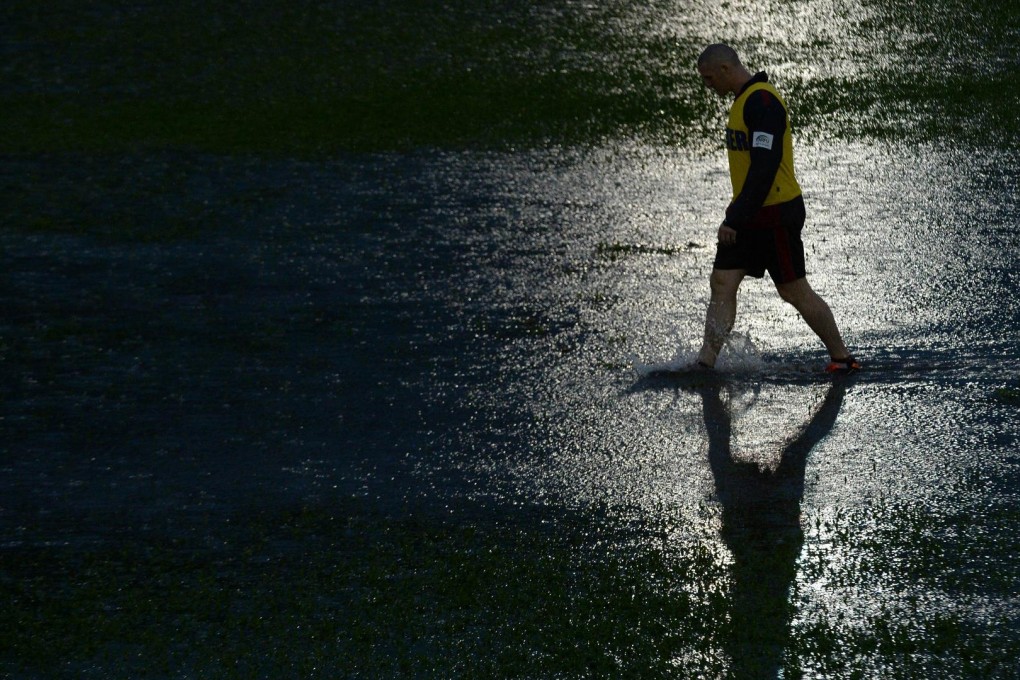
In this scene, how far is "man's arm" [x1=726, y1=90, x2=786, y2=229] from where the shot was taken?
24.1 ft

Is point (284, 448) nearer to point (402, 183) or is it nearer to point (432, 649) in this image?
point (432, 649)

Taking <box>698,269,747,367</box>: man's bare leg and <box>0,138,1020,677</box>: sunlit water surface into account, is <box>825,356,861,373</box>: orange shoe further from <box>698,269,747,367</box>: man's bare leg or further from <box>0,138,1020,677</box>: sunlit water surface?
<box>698,269,747,367</box>: man's bare leg

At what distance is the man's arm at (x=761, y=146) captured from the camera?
24.1 feet

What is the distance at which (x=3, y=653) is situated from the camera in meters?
4.93

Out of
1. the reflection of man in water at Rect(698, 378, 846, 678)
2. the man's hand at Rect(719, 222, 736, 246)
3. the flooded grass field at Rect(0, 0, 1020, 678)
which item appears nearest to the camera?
the reflection of man in water at Rect(698, 378, 846, 678)

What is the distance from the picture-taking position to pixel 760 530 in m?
5.75

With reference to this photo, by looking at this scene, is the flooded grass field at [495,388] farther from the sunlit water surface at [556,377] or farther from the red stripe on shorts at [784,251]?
the red stripe on shorts at [784,251]

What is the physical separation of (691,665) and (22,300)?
6.29 meters

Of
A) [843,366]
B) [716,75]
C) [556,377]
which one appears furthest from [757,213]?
[556,377]

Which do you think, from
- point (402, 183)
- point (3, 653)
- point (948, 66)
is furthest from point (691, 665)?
point (948, 66)

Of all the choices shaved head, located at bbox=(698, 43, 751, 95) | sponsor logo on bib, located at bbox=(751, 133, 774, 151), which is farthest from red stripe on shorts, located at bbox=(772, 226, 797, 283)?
shaved head, located at bbox=(698, 43, 751, 95)

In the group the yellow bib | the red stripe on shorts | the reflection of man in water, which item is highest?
the yellow bib

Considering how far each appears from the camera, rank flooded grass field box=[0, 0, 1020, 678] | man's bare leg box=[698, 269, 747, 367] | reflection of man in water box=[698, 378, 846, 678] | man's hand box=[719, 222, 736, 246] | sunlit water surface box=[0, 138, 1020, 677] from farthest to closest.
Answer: man's bare leg box=[698, 269, 747, 367], man's hand box=[719, 222, 736, 246], sunlit water surface box=[0, 138, 1020, 677], flooded grass field box=[0, 0, 1020, 678], reflection of man in water box=[698, 378, 846, 678]

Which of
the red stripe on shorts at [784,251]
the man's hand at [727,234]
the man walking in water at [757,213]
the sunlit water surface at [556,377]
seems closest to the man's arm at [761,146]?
the man walking in water at [757,213]
